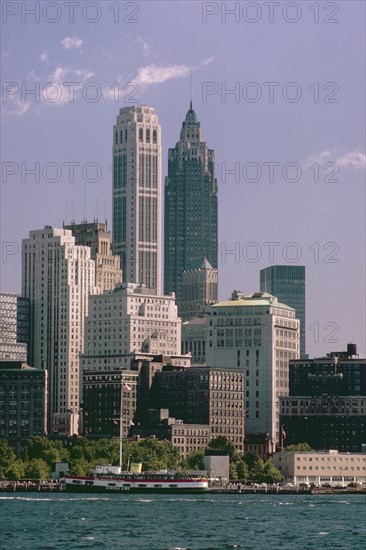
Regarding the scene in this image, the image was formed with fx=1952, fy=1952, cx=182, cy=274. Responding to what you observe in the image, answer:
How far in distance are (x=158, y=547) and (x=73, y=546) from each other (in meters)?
8.67

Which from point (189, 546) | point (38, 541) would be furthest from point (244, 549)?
point (38, 541)

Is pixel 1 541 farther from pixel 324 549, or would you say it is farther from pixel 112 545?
pixel 324 549

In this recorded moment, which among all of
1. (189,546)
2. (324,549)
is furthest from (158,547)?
(324,549)

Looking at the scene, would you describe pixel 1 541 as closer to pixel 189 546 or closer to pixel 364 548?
pixel 189 546

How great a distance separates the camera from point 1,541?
200m

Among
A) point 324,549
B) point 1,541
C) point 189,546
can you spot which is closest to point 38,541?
point 1,541

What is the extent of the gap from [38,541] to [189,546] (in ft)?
52.5

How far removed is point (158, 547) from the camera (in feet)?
640

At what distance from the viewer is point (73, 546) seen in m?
193

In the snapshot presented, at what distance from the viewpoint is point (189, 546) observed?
19550cm

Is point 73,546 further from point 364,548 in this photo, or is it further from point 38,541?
point 364,548

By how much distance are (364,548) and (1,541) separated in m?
37.0

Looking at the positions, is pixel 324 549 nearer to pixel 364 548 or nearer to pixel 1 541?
pixel 364 548

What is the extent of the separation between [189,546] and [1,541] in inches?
777
